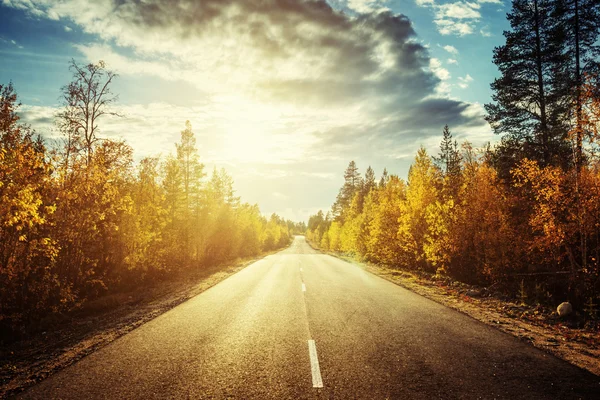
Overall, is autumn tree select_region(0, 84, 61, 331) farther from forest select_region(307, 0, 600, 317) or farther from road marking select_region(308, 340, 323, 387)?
forest select_region(307, 0, 600, 317)

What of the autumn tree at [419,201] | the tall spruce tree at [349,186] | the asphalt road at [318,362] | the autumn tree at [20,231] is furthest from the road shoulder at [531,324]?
the tall spruce tree at [349,186]

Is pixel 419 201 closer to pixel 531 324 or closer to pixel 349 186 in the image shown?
pixel 531 324

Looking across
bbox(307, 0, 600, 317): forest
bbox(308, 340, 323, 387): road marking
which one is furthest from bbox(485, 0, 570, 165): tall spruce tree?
bbox(308, 340, 323, 387): road marking

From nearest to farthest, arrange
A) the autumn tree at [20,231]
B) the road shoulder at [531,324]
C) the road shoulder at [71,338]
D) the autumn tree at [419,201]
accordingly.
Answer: the road shoulder at [71,338]
the road shoulder at [531,324]
the autumn tree at [20,231]
the autumn tree at [419,201]

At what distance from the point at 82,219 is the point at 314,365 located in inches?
434

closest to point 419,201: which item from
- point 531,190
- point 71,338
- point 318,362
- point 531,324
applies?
point 531,190

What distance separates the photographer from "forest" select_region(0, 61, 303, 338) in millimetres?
8664

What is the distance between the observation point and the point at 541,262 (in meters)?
15.2

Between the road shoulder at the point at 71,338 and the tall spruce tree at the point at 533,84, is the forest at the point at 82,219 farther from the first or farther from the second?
the tall spruce tree at the point at 533,84

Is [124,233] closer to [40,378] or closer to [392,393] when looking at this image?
[40,378]

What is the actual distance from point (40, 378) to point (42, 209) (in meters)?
7.53

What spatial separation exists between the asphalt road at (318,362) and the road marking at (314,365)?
0.02 m

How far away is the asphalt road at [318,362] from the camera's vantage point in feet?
14.7

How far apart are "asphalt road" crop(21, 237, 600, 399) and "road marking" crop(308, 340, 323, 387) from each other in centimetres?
2
